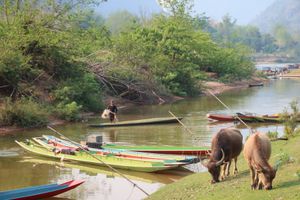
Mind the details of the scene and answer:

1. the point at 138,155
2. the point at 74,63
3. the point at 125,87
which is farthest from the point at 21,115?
the point at 125,87

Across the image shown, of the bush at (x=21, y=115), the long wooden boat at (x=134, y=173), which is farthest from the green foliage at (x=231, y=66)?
the long wooden boat at (x=134, y=173)

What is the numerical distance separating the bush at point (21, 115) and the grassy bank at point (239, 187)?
15.2m

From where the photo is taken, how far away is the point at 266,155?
11.0 meters

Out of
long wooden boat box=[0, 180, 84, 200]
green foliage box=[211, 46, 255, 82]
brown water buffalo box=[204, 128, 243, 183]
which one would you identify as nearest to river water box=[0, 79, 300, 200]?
long wooden boat box=[0, 180, 84, 200]

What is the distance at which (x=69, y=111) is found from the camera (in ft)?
100

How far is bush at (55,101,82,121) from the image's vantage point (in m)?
30.6

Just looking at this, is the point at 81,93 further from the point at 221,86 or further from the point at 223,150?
the point at 221,86

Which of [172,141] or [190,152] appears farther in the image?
[172,141]

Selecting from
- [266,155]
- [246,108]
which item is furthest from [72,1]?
[266,155]

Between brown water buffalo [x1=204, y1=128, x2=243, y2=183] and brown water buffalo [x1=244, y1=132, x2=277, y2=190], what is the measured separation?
124 centimetres

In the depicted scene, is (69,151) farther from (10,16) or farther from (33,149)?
(10,16)

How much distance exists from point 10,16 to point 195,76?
19.9 m

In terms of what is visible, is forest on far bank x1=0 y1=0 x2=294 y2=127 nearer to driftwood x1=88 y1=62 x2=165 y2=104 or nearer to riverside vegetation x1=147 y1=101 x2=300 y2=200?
driftwood x1=88 y1=62 x2=165 y2=104

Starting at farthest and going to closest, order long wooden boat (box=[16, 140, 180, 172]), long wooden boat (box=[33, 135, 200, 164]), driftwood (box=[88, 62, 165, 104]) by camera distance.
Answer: driftwood (box=[88, 62, 165, 104]) → long wooden boat (box=[16, 140, 180, 172]) → long wooden boat (box=[33, 135, 200, 164])
